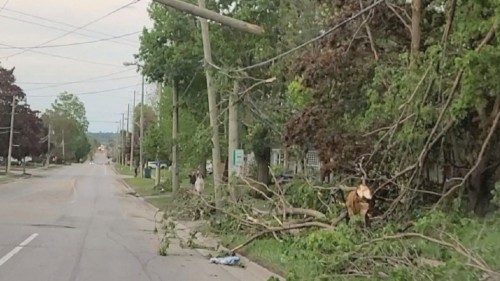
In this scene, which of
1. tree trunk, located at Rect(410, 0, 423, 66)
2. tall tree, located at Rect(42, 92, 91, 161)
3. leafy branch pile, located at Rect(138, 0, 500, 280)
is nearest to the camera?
leafy branch pile, located at Rect(138, 0, 500, 280)

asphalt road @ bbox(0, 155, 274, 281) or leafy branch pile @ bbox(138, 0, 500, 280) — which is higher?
leafy branch pile @ bbox(138, 0, 500, 280)

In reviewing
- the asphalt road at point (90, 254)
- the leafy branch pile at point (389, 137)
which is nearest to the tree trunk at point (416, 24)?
the leafy branch pile at point (389, 137)

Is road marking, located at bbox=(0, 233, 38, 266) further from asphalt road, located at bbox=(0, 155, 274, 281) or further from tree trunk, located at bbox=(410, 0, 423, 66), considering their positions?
tree trunk, located at bbox=(410, 0, 423, 66)

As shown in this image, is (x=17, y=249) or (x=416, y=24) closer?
(x=17, y=249)

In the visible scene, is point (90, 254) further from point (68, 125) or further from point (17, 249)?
point (68, 125)

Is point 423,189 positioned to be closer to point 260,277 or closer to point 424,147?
point 424,147

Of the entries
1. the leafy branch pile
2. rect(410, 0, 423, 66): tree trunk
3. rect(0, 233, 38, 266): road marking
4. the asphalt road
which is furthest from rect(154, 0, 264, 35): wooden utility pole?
rect(0, 233, 38, 266): road marking

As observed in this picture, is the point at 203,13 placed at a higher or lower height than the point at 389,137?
higher

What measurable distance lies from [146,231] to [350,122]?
640 cm

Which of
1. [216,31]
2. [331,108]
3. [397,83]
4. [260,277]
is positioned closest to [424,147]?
[397,83]

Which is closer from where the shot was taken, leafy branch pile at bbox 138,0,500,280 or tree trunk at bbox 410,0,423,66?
leafy branch pile at bbox 138,0,500,280

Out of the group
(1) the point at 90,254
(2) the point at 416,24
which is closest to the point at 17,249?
(1) the point at 90,254

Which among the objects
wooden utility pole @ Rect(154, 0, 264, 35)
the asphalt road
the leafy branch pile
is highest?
wooden utility pole @ Rect(154, 0, 264, 35)

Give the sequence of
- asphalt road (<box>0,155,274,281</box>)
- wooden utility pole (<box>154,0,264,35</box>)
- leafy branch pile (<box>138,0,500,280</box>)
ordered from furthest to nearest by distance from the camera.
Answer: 1. wooden utility pole (<box>154,0,264,35</box>)
2. asphalt road (<box>0,155,274,281</box>)
3. leafy branch pile (<box>138,0,500,280</box>)
